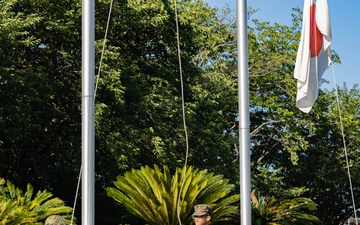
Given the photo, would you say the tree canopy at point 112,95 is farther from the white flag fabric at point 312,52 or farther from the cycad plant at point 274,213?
the white flag fabric at point 312,52

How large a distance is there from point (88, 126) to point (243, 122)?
1699mm

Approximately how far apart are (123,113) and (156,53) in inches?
130

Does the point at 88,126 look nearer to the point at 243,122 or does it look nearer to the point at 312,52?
the point at 243,122

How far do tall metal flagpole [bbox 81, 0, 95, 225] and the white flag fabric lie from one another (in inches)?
99.4

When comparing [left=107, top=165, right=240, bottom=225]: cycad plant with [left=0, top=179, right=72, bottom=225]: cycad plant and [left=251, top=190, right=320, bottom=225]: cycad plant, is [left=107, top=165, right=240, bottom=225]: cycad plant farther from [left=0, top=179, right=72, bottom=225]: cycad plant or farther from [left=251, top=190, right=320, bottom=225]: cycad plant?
[left=251, top=190, right=320, bottom=225]: cycad plant

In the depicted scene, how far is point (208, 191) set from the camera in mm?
16547

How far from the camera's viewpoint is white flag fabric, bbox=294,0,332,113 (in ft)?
31.9

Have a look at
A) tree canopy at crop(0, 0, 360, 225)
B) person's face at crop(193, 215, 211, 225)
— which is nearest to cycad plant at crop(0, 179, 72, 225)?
tree canopy at crop(0, 0, 360, 225)

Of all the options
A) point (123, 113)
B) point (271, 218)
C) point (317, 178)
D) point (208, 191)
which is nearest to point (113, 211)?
point (123, 113)

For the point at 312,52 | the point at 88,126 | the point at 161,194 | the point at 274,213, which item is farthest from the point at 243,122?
the point at 274,213

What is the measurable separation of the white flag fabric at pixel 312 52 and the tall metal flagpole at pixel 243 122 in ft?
2.81

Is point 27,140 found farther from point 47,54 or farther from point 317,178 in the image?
point 317,178

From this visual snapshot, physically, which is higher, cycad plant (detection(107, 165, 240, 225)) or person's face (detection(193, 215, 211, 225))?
cycad plant (detection(107, 165, 240, 225))

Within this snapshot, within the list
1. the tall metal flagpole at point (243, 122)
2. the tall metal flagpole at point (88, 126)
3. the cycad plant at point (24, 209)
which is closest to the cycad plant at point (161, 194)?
the cycad plant at point (24, 209)
